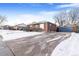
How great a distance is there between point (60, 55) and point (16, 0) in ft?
2.27

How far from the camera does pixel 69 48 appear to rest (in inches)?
73.3

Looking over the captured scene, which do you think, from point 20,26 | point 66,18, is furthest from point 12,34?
point 66,18

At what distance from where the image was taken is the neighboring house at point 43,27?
6.20ft

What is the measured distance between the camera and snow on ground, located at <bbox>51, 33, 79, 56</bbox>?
1.85 m

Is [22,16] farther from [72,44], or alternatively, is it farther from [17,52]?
[72,44]

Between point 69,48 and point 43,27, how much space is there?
0.33 meters

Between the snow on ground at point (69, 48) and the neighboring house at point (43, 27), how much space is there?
0.19 m

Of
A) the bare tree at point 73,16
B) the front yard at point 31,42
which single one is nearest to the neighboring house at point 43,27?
the front yard at point 31,42

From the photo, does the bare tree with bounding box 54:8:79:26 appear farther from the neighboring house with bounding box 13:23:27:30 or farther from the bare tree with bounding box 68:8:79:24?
the neighboring house with bounding box 13:23:27:30

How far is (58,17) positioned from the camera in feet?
6.25

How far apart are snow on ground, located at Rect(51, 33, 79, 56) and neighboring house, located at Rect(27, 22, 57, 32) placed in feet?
0.61

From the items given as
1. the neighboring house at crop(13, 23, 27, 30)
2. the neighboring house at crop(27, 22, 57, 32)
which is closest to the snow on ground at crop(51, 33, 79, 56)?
the neighboring house at crop(27, 22, 57, 32)

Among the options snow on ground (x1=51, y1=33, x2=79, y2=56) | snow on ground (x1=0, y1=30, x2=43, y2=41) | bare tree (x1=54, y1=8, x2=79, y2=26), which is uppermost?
bare tree (x1=54, y1=8, x2=79, y2=26)

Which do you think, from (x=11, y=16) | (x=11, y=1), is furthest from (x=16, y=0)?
(x=11, y=16)
